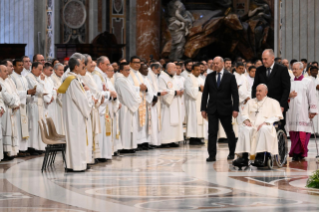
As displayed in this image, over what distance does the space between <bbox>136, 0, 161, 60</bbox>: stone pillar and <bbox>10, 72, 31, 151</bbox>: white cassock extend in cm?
1245

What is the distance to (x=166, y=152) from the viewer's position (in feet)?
40.5

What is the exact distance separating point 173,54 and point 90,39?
12.0 feet

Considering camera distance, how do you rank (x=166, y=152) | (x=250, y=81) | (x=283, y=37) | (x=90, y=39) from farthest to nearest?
(x=90, y=39) < (x=283, y=37) < (x=250, y=81) < (x=166, y=152)

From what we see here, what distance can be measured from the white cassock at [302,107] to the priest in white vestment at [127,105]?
3222 millimetres

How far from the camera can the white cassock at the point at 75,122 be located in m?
9.12

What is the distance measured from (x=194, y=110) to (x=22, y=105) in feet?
15.0

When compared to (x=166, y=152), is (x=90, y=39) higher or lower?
higher

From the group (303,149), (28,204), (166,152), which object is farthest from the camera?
(166,152)

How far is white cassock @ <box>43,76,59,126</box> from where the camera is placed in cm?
1222

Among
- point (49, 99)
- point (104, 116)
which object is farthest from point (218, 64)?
point (49, 99)

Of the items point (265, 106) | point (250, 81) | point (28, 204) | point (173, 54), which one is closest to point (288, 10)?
point (250, 81)

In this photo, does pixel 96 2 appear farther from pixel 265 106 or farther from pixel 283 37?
pixel 265 106

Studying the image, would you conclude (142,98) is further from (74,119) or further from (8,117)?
(74,119)

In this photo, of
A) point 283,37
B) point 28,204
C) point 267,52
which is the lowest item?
point 28,204
